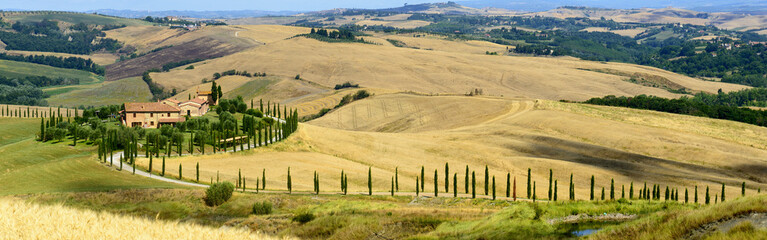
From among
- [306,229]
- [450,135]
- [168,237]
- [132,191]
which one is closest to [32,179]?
[132,191]

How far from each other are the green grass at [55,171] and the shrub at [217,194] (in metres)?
8.71

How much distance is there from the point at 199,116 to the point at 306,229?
Answer: 8648 centimetres

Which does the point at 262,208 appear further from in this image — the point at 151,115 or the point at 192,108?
the point at 192,108

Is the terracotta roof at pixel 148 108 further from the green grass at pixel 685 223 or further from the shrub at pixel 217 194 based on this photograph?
the green grass at pixel 685 223

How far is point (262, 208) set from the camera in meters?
52.7

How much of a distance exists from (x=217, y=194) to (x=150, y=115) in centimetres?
5727

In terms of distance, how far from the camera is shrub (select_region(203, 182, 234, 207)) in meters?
57.8

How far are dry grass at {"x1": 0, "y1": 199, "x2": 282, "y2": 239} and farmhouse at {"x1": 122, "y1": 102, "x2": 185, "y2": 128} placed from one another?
297 ft

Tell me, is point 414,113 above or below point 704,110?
below

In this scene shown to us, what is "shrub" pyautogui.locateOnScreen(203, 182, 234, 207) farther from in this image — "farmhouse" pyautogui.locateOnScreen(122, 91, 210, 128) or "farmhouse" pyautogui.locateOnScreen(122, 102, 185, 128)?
"farmhouse" pyautogui.locateOnScreen(122, 91, 210, 128)

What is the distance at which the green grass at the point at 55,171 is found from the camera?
62625 mm

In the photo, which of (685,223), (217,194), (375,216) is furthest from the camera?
(217,194)

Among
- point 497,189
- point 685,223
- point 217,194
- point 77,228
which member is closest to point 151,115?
point 217,194

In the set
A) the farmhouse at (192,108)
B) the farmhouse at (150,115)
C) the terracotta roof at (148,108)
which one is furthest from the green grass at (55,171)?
Answer: the farmhouse at (192,108)
